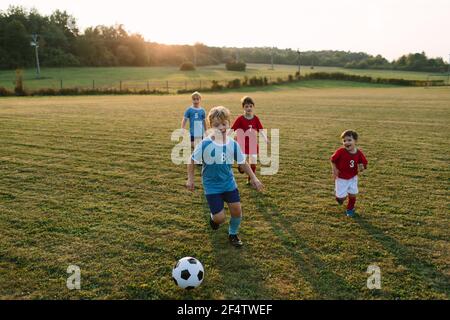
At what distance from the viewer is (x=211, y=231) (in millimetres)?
6027

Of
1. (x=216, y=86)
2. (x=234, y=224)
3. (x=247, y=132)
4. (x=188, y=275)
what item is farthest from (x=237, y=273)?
(x=216, y=86)

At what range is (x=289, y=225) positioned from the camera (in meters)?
6.23

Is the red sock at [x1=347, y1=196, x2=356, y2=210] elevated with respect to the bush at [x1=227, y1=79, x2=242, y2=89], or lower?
lower

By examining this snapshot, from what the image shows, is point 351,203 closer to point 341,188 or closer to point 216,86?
point 341,188

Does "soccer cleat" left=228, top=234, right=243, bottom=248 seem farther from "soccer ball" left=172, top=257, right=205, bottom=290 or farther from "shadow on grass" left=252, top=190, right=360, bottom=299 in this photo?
"soccer ball" left=172, top=257, right=205, bottom=290

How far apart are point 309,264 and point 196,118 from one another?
5912 millimetres

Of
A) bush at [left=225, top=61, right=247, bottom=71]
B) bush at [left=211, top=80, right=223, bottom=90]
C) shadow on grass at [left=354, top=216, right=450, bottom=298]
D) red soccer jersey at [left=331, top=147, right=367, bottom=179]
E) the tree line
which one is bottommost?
shadow on grass at [left=354, top=216, right=450, bottom=298]

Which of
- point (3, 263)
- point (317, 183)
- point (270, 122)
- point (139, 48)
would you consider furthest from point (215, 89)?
point (139, 48)

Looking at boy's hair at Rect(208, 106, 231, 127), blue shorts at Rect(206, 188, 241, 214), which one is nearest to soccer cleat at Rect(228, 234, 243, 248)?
blue shorts at Rect(206, 188, 241, 214)

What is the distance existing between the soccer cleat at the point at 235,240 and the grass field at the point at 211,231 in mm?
88

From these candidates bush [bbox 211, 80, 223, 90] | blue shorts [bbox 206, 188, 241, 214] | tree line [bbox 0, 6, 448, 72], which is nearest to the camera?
blue shorts [bbox 206, 188, 241, 214]

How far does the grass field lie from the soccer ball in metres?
0.12

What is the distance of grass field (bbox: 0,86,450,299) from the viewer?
4.53 m

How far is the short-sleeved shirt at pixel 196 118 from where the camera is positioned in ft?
32.8
